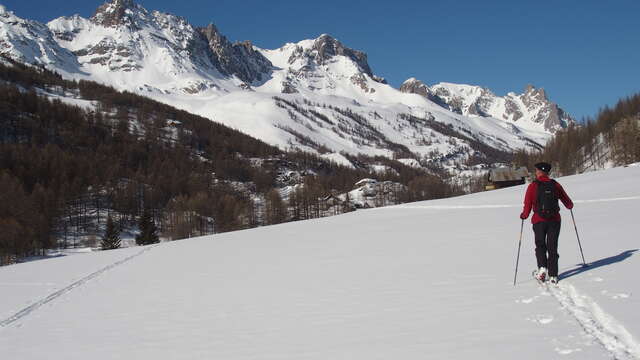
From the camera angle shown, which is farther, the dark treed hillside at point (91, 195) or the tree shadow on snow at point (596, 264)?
the dark treed hillside at point (91, 195)

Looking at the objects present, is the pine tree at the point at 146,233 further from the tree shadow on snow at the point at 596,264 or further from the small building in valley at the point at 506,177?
the small building in valley at the point at 506,177

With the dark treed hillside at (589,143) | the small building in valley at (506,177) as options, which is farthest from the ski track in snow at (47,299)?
the dark treed hillside at (589,143)

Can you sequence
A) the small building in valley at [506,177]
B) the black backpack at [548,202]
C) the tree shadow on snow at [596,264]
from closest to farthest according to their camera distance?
1. the black backpack at [548,202]
2. the tree shadow on snow at [596,264]
3. the small building in valley at [506,177]

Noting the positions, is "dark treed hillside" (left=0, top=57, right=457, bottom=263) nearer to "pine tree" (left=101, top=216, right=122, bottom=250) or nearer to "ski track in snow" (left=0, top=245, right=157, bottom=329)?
"pine tree" (left=101, top=216, right=122, bottom=250)

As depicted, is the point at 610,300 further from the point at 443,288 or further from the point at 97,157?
the point at 97,157

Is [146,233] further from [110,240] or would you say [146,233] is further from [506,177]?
[506,177]

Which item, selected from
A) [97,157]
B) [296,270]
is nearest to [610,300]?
[296,270]

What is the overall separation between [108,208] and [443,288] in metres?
149

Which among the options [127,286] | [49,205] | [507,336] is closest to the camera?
[507,336]

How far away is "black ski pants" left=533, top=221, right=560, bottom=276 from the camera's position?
36.5 ft

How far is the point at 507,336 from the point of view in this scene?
758cm

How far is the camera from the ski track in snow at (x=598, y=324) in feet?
21.6

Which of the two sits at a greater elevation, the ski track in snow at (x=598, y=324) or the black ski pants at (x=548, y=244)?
the black ski pants at (x=548, y=244)

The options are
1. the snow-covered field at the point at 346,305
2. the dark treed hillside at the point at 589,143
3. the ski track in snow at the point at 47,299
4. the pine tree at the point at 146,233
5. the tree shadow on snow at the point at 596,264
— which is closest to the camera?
the snow-covered field at the point at 346,305
